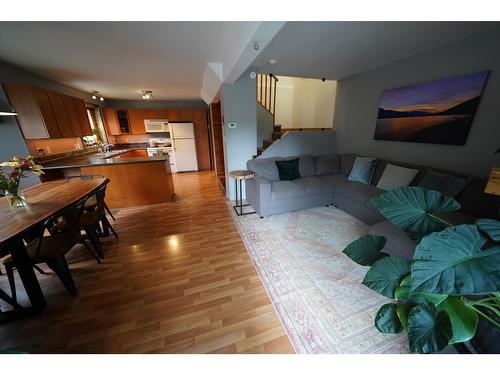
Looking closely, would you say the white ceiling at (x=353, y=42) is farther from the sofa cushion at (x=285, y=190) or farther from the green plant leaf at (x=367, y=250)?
the green plant leaf at (x=367, y=250)

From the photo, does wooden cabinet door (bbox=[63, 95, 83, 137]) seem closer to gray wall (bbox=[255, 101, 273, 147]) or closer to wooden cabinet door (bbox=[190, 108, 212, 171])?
wooden cabinet door (bbox=[190, 108, 212, 171])

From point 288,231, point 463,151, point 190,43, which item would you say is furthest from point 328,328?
point 190,43

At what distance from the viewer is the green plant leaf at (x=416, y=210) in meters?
0.84

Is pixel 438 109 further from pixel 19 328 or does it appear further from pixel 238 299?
pixel 19 328

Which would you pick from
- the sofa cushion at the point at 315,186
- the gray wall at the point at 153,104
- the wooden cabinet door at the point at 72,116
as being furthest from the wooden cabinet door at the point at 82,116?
the sofa cushion at the point at 315,186

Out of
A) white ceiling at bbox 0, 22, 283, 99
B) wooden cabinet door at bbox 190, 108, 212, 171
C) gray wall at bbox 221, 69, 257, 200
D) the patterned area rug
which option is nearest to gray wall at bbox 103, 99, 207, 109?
wooden cabinet door at bbox 190, 108, 212, 171

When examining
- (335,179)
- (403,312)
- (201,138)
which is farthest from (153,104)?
(403,312)

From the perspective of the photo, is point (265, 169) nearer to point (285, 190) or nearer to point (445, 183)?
point (285, 190)

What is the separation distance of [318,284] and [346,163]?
8.31 ft

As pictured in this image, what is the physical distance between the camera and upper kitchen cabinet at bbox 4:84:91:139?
8.86ft

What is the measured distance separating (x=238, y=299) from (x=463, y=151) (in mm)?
3036

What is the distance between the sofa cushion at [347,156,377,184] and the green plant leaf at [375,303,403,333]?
100 inches

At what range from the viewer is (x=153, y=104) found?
5930 mm

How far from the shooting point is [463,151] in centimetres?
215
